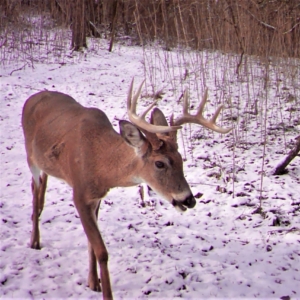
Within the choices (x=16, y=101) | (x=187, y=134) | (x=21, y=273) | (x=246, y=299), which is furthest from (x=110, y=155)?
(x=16, y=101)

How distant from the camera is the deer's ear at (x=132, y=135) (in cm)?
246

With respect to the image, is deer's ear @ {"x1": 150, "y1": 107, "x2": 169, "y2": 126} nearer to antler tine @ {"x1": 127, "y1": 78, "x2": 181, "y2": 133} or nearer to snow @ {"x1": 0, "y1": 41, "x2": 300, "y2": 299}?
antler tine @ {"x1": 127, "y1": 78, "x2": 181, "y2": 133}

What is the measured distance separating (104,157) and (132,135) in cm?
31

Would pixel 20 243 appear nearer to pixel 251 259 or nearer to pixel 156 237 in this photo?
pixel 156 237

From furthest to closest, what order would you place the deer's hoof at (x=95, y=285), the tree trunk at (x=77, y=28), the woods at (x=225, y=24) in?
1. the tree trunk at (x=77, y=28)
2. the woods at (x=225, y=24)
3. the deer's hoof at (x=95, y=285)

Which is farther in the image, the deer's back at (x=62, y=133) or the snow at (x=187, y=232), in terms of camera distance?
the snow at (x=187, y=232)

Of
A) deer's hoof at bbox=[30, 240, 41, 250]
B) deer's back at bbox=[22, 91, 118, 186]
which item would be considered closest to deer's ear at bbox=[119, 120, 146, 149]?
deer's back at bbox=[22, 91, 118, 186]

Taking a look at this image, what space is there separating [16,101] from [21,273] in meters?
5.32

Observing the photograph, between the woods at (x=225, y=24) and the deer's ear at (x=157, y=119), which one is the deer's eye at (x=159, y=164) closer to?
the deer's ear at (x=157, y=119)

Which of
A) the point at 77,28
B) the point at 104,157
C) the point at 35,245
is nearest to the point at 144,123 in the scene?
the point at 104,157

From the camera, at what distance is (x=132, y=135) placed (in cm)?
252

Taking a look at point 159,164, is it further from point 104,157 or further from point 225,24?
point 225,24

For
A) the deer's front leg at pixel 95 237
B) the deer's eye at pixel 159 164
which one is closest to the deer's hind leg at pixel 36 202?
the deer's front leg at pixel 95 237

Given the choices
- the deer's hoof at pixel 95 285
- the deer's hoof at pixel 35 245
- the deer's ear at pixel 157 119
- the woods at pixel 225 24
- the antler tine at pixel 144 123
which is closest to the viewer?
the antler tine at pixel 144 123
